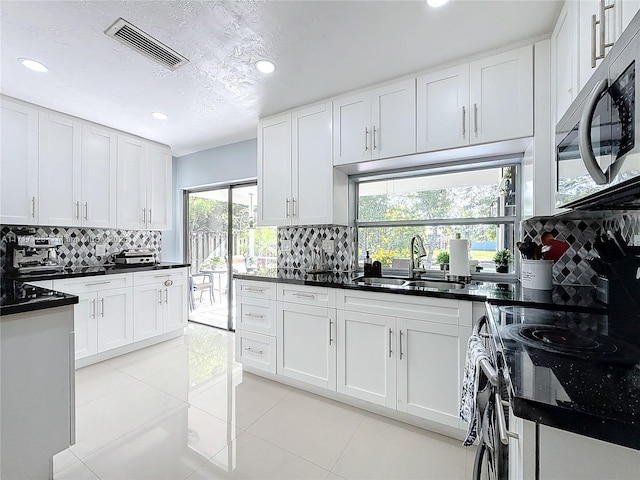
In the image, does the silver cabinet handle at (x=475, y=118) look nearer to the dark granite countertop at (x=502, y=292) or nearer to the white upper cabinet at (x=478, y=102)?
the white upper cabinet at (x=478, y=102)

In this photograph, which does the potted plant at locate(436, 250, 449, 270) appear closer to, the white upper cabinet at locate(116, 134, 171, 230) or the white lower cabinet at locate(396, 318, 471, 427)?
the white lower cabinet at locate(396, 318, 471, 427)

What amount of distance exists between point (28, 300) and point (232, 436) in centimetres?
136

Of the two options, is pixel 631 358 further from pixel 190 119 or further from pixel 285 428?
pixel 190 119

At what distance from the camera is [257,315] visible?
8.73ft

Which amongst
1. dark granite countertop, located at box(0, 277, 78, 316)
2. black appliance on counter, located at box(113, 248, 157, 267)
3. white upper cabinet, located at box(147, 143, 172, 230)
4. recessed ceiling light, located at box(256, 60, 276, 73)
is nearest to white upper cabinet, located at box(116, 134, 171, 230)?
white upper cabinet, located at box(147, 143, 172, 230)

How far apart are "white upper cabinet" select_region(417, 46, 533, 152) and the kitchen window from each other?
1.60 ft

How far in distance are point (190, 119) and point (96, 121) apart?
1035mm

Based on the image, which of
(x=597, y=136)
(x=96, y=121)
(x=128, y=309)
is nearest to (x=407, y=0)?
(x=597, y=136)

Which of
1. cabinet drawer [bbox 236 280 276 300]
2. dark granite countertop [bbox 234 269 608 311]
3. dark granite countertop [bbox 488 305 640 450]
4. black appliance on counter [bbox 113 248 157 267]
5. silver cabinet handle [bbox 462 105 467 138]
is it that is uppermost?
silver cabinet handle [bbox 462 105 467 138]

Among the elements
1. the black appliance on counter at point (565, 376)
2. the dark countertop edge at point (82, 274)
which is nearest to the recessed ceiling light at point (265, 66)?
the black appliance on counter at point (565, 376)

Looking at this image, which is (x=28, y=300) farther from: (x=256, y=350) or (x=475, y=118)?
(x=475, y=118)

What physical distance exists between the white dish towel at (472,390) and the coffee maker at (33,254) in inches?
139

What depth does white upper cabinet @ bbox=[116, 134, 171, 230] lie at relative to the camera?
3.46 meters

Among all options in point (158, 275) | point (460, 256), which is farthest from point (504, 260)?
point (158, 275)
